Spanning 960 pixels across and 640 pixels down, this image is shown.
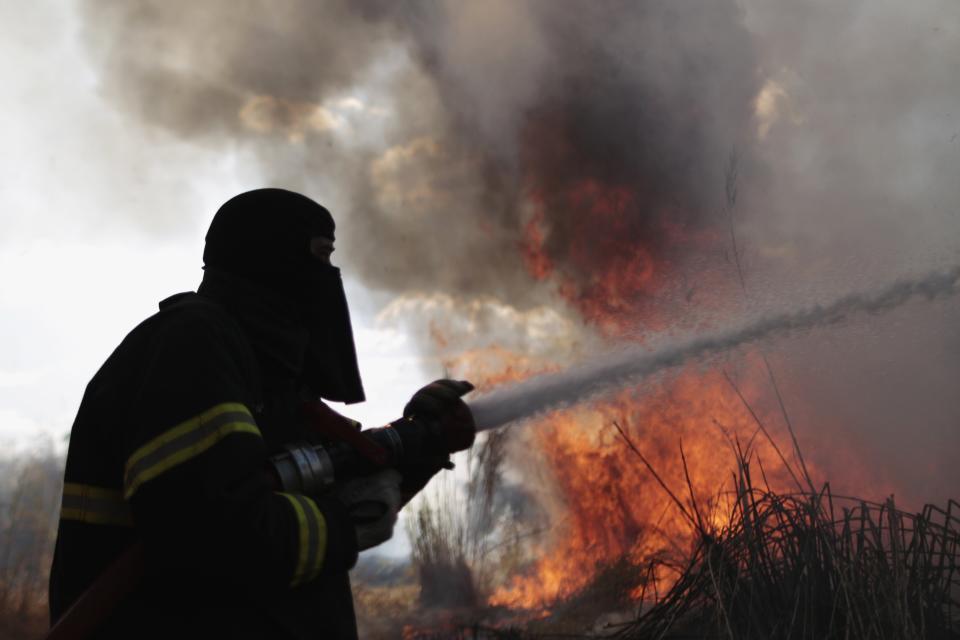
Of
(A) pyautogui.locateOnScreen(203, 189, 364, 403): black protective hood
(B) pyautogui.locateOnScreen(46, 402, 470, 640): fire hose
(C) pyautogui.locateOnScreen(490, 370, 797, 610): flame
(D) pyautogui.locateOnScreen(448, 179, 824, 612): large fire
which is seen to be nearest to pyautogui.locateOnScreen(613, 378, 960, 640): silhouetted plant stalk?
(B) pyautogui.locateOnScreen(46, 402, 470, 640): fire hose

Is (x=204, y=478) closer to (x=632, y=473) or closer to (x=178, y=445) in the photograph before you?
(x=178, y=445)

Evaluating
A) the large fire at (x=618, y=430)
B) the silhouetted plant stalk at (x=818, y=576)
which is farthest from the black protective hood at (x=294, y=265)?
the large fire at (x=618, y=430)

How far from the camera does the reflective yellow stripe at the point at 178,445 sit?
148 cm

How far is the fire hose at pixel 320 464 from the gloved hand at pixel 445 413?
0.07 ft

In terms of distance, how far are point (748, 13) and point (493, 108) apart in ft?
9.54

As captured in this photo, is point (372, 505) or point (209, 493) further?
point (372, 505)

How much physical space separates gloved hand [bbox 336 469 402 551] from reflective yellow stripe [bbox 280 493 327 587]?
0.15 m

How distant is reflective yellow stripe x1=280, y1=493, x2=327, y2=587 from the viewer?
63.5 inches

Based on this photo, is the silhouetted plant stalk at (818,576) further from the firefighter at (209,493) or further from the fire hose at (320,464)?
the firefighter at (209,493)

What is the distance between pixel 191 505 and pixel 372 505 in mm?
536

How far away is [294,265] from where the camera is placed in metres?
2.12

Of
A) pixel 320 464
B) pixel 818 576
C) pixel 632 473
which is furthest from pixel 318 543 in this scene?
pixel 632 473

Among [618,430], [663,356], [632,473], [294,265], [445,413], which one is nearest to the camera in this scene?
[294,265]

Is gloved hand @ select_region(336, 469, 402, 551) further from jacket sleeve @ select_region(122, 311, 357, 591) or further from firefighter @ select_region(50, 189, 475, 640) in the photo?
jacket sleeve @ select_region(122, 311, 357, 591)
